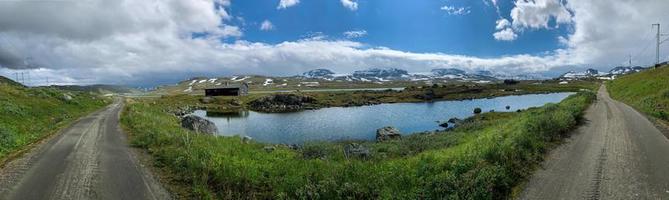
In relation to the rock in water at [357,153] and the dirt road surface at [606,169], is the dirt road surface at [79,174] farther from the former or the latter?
the dirt road surface at [606,169]

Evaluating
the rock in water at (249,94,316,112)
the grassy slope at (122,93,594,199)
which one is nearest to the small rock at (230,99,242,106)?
the rock in water at (249,94,316,112)

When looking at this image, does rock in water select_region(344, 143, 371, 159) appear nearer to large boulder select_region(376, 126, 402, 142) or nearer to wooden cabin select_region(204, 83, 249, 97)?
large boulder select_region(376, 126, 402, 142)

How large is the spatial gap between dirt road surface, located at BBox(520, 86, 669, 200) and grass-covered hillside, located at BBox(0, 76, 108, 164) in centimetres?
2646

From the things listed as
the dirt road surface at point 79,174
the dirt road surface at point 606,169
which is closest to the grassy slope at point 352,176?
the dirt road surface at point 606,169

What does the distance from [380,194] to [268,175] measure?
5.26 metres

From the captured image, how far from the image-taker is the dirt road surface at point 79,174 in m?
15.5

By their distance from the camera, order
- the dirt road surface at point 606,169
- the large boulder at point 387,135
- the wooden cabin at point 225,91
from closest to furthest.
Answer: the dirt road surface at point 606,169 < the large boulder at point 387,135 < the wooden cabin at point 225,91

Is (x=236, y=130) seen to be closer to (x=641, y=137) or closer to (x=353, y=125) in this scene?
(x=353, y=125)

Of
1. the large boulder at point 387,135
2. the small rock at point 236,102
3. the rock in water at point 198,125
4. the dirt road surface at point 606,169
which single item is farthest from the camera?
the small rock at point 236,102

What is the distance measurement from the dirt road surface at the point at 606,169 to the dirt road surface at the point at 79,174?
13.7 metres

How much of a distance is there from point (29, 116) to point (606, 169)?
52821 millimetres

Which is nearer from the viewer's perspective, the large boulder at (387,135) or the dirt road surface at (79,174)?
the dirt road surface at (79,174)

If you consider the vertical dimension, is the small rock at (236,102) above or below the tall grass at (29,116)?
below

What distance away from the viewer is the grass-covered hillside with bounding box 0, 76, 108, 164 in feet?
93.4
